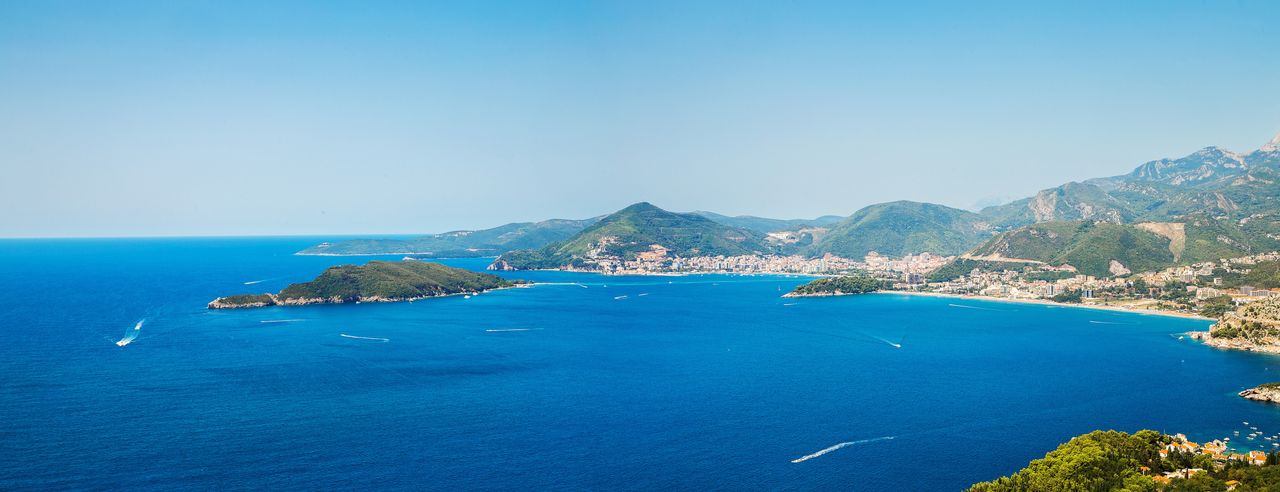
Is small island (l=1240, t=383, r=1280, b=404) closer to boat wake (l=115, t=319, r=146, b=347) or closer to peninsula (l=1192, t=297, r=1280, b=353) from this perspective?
peninsula (l=1192, t=297, r=1280, b=353)

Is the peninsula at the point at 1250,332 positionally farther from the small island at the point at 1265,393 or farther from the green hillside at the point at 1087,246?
the green hillside at the point at 1087,246

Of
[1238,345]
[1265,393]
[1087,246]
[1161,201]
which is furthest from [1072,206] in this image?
[1265,393]

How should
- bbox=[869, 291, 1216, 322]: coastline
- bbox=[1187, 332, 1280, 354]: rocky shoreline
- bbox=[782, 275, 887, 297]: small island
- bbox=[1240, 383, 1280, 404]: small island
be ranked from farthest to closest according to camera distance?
bbox=[782, 275, 887, 297]: small island, bbox=[869, 291, 1216, 322]: coastline, bbox=[1187, 332, 1280, 354]: rocky shoreline, bbox=[1240, 383, 1280, 404]: small island

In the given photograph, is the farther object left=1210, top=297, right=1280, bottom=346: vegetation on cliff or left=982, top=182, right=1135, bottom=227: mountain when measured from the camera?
left=982, top=182, right=1135, bottom=227: mountain

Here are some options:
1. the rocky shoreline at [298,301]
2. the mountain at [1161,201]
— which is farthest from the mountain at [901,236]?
the rocky shoreline at [298,301]

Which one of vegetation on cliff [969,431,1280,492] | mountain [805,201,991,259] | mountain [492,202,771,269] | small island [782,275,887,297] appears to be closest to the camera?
vegetation on cliff [969,431,1280,492]

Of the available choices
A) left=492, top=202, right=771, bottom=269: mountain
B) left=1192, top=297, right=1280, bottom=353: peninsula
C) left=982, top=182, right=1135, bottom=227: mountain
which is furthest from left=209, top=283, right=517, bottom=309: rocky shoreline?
left=982, top=182, right=1135, bottom=227: mountain
